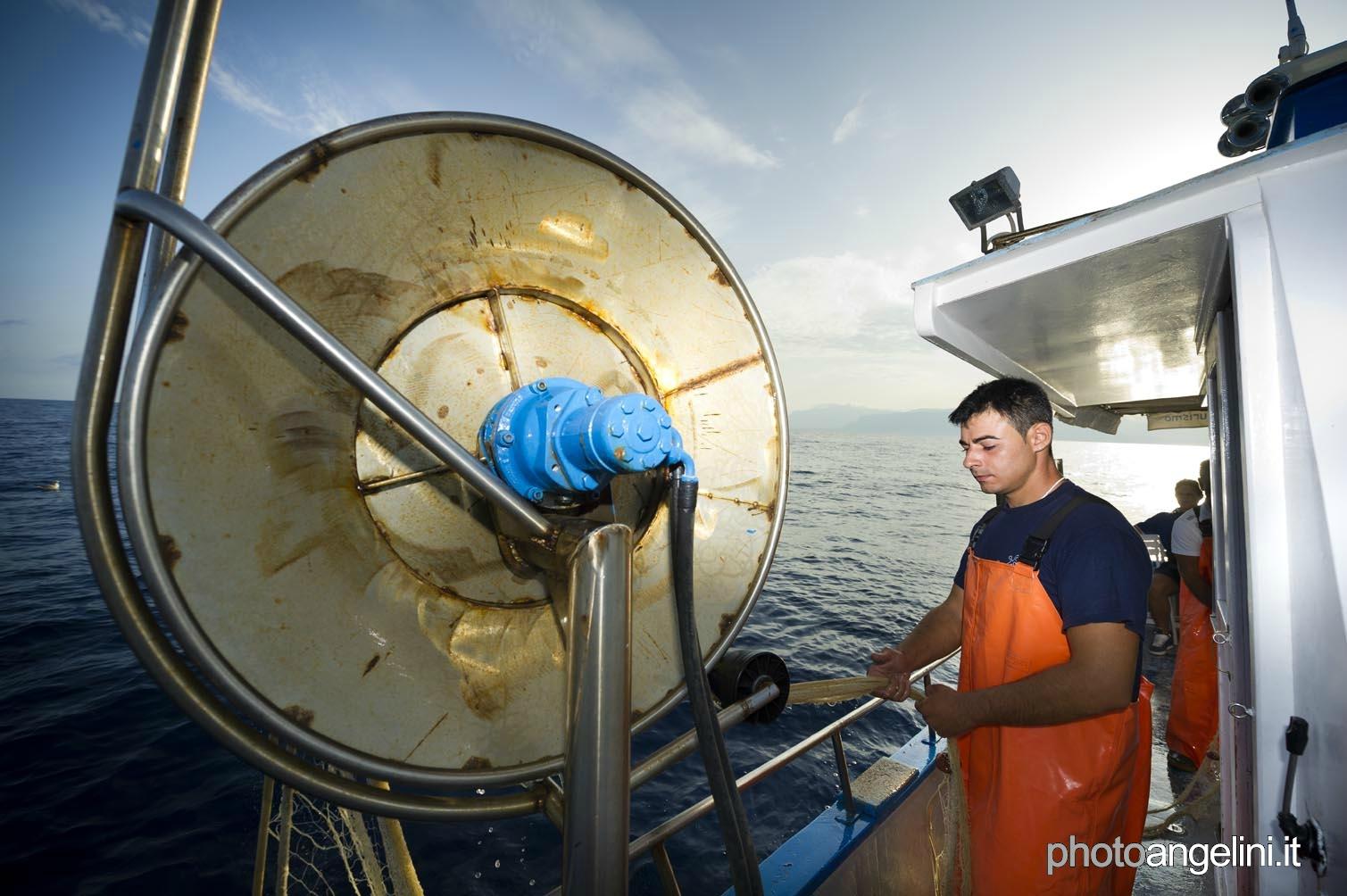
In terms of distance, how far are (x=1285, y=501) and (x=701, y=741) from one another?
1817 mm

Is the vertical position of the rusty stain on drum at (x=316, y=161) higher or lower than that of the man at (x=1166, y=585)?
higher

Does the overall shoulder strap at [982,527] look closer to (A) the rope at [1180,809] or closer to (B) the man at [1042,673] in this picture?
(B) the man at [1042,673]

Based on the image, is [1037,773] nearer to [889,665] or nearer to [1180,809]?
[889,665]

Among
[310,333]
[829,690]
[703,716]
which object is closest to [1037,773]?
[829,690]

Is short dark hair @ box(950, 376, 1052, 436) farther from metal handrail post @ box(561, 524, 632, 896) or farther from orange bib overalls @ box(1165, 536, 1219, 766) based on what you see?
orange bib overalls @ box(1165, 536, 1219, 766)

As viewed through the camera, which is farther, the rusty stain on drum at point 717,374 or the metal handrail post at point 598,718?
the rusty stain on drum at point 717,374

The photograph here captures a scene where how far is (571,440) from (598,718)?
20.0 inches

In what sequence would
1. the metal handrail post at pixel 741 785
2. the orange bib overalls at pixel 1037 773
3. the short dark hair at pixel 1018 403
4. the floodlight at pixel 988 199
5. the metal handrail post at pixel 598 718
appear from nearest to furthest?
the metal handrail post at pixel 598 718
the orange bib overalls at pixel 1037 773
the metal handrail post at pixel 741 785
the short dark hair at pixel 1018 403
the floodlight at pixel 988 199

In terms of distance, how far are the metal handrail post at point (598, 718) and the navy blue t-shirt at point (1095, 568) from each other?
1956 mm

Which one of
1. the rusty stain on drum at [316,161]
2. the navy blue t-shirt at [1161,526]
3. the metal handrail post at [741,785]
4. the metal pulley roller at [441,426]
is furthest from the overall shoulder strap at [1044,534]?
the navy blue t-shirt at [1161,526]

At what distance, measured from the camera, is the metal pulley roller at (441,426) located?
0.98m

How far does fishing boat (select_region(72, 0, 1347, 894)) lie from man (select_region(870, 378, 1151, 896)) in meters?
0.41

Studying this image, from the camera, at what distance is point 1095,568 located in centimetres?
200

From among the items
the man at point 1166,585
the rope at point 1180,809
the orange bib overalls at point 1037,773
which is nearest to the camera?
the orange bib overalls at point 1037,773
